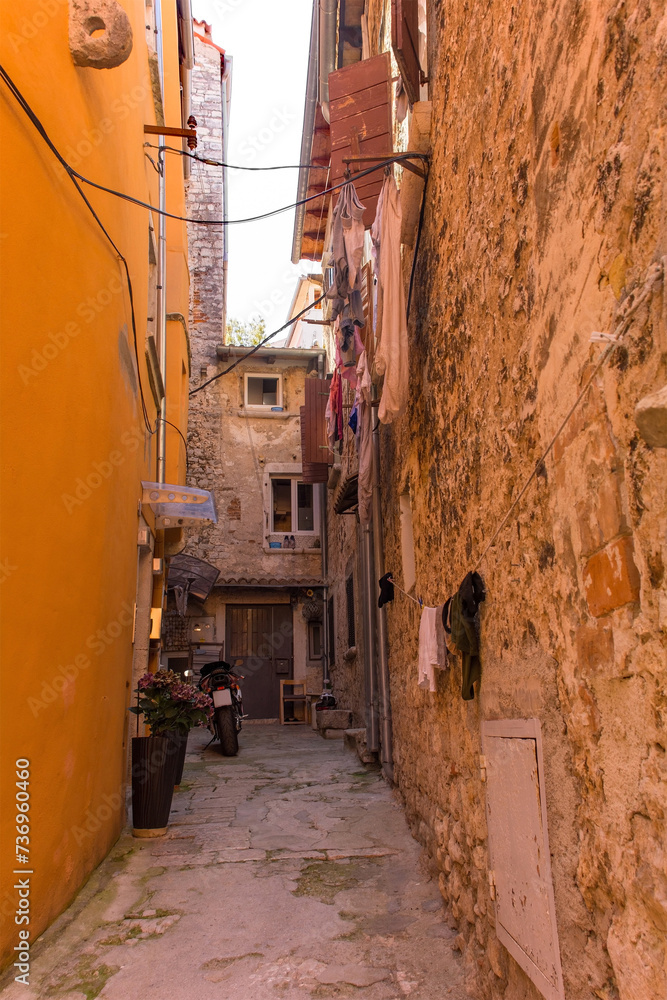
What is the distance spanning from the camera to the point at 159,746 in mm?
4883

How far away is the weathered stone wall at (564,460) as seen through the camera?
1766 mm

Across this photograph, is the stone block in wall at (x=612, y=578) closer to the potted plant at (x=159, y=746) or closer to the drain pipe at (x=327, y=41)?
the potted plant at (x=159, y=746)

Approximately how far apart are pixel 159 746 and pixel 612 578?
12.4 ft

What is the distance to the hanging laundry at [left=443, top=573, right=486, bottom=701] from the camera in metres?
3.33

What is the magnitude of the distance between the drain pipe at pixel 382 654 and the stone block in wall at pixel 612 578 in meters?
4.44

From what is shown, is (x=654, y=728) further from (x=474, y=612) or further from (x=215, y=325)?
(x=215, y=325)

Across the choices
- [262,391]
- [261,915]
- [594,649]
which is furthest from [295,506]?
[594,649]

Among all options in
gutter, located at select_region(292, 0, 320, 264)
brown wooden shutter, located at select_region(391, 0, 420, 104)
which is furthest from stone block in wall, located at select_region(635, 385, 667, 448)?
gutter, located at select_region(292, 0, 320, 264)

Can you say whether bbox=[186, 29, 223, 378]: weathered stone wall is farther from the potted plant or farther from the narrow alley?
the potted plant

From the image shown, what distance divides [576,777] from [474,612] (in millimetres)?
1226

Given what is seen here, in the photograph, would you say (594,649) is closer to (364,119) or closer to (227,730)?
(364,119)

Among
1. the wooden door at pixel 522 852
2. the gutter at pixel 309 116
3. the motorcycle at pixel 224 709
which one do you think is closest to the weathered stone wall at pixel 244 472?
the gutter at pixel 309 116

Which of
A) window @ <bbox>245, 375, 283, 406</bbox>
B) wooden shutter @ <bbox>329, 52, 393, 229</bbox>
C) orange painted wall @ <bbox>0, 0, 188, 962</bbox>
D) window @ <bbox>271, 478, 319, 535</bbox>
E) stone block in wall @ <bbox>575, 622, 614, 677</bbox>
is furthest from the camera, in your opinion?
window @ <bbox>245, 375, 283, 406</bbox>

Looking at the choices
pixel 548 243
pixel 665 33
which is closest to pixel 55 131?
pixel 548 243
